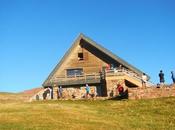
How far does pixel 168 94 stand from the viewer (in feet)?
138

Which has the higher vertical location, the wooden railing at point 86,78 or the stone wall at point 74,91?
the wooden railing at point 86,78

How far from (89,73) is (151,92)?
55.2 feet

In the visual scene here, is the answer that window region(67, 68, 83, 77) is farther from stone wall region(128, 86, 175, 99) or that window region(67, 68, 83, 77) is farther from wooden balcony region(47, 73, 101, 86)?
stone wall region(128, 86, 175, 99)

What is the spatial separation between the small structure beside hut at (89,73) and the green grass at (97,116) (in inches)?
484

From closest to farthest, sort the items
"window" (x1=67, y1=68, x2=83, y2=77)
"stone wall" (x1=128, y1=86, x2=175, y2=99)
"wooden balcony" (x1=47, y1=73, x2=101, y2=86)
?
"stone wall" (x1=128, y1=86, x2=175, y2=99) → "wooden balcony" (x1=47, y1=73, x2=101, y2=86) → "window" (x1=67, y1=68, x2=83, y2=77)

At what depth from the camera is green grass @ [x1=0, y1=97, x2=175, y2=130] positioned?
27.5 m

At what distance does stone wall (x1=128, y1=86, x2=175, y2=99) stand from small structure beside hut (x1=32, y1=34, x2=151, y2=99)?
9.93 m

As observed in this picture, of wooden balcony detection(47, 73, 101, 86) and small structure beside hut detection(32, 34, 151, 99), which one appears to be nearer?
small structure beside hut detection(32, 34, 151, 99)

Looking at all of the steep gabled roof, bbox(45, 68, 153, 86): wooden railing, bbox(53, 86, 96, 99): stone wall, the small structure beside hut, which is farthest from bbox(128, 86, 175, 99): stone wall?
bbox(53, 86, 96, 99): stone wall

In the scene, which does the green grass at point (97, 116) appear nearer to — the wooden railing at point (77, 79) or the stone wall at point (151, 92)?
the stone wall at point (151, 92)

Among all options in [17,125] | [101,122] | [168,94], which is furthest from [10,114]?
[168,94]

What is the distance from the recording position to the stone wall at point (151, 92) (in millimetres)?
42125

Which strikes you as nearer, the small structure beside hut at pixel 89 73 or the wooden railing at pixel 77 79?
the small structure beside hut at pixel 89 73

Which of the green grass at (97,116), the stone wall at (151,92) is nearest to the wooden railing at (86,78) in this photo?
the stone wall at (151,92)
